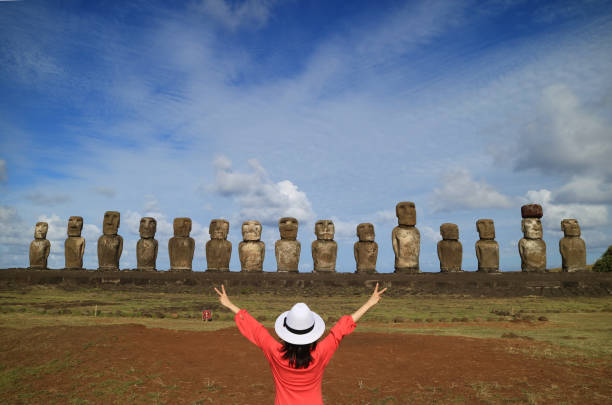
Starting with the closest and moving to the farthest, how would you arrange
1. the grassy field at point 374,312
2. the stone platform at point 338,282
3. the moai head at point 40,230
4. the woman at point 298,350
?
Answer: the woman at point 298,350
the grassy field at point 374,312
the stone platform at point 338,282
the moai head at point 40,230

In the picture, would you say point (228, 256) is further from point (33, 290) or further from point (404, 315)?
point (404, 315)

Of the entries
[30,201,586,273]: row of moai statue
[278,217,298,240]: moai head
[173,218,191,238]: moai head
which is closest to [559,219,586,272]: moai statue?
[30,201,586,273]: row of moai statue

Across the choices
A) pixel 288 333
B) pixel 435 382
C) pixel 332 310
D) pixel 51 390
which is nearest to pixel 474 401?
pixel 435 382

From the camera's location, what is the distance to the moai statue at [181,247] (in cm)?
2478

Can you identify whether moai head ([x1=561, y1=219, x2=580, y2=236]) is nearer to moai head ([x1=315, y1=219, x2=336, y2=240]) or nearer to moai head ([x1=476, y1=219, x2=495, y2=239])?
moai head ([x1=476, y1=219, x2=495, y2=239])

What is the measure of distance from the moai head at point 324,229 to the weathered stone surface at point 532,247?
9.89m

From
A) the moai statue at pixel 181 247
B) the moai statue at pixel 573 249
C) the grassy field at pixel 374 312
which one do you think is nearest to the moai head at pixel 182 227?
the moai statue at pixel 181 247

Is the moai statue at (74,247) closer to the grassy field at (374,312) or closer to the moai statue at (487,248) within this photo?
the grassy field at (374,312)

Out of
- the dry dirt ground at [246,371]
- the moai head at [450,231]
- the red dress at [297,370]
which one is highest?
the moai head at [450,231]

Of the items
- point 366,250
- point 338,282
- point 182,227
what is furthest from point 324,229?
point 182,227

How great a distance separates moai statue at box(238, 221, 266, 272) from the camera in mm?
24578

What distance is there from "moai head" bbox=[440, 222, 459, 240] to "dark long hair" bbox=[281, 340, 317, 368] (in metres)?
22.3

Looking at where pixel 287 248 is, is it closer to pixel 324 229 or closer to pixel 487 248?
pixel 324 229

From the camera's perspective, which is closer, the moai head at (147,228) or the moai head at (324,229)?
the moai head at (324,229)
